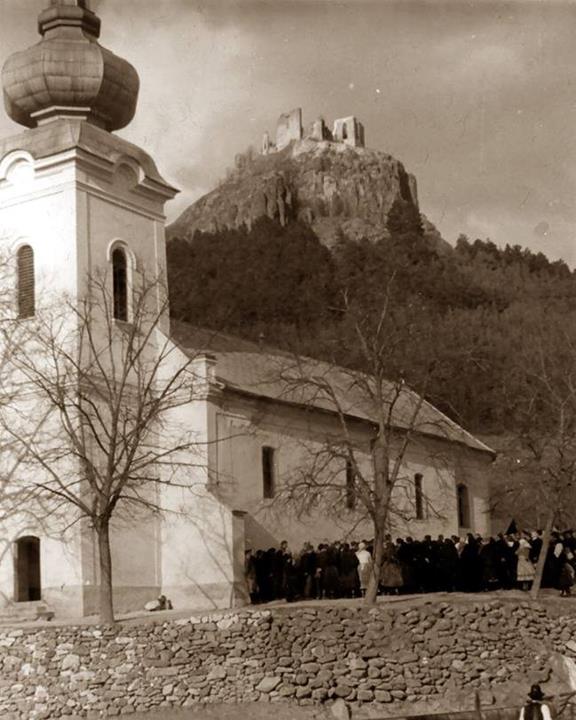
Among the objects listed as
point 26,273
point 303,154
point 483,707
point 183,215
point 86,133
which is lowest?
point 483,707

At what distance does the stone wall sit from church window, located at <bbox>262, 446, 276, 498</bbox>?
9343 millimetres

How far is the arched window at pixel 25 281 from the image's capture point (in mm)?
29483

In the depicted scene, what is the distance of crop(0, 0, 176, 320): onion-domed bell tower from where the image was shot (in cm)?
2927

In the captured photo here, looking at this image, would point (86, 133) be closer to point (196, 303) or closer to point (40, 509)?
point (40, 509)

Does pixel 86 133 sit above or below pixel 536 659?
above

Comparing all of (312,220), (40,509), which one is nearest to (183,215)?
(312,220)

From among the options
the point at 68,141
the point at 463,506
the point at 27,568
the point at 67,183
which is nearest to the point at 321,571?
the point at 27,568

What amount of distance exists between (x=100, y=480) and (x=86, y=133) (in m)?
9.03

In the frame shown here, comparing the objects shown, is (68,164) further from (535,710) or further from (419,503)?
(535,710)

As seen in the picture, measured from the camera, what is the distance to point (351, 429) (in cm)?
3597

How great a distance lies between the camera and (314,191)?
120 meters

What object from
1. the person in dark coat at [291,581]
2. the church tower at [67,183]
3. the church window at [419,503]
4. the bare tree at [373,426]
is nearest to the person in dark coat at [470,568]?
the bare tree at [373,426]

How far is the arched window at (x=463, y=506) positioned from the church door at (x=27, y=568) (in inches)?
667

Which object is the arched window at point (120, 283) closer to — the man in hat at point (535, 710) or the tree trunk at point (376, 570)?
the tree trunk at point (376, 570)
